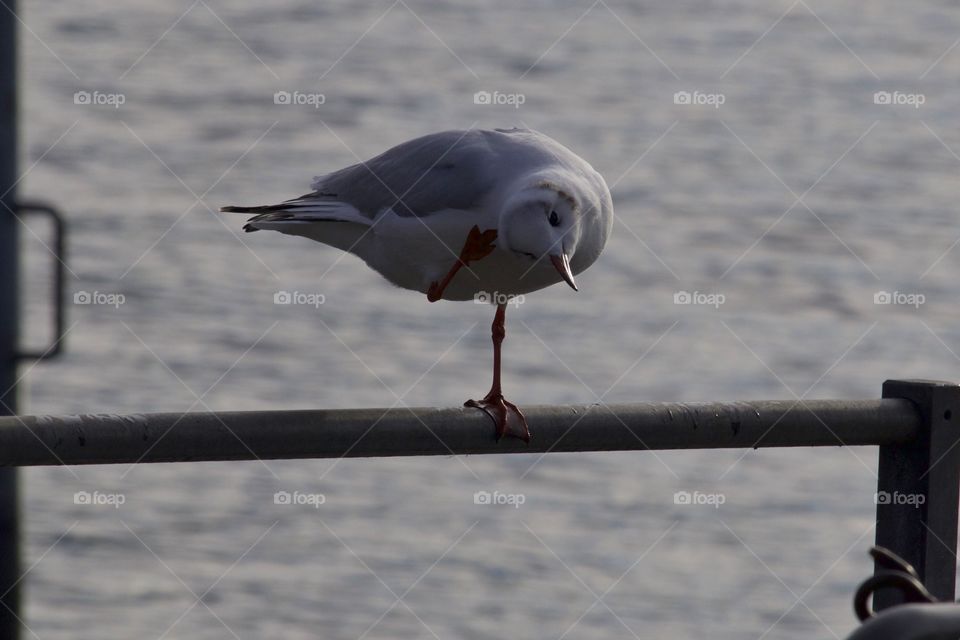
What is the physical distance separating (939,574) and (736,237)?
9.31 meters

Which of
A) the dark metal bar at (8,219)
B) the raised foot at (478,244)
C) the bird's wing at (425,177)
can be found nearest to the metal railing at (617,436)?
the raised foot at (478,244)

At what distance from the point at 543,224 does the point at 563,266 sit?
0.10 meters

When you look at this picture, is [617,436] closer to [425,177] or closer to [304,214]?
[425,177]

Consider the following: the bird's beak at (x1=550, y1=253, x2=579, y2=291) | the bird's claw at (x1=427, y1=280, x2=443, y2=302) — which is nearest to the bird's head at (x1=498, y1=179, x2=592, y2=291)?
the bird's beak at (x1=550, y1=253, x2=579, y2=291)

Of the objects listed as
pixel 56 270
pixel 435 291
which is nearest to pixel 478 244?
pixel 435 291

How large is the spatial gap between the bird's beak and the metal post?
70 cm

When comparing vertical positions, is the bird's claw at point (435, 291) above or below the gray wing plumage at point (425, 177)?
below

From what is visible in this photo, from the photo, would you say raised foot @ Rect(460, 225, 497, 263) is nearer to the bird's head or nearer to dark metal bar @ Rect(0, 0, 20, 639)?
the bird's head

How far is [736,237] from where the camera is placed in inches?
473

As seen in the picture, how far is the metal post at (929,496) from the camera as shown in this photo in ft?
9.20

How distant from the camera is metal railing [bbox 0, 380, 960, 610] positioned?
231 cm

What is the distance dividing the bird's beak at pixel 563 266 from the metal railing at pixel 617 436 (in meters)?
0.55

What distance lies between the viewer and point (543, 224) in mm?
3279

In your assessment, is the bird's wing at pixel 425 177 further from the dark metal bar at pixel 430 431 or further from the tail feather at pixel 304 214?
the dark metal bar at pixel 430 431
